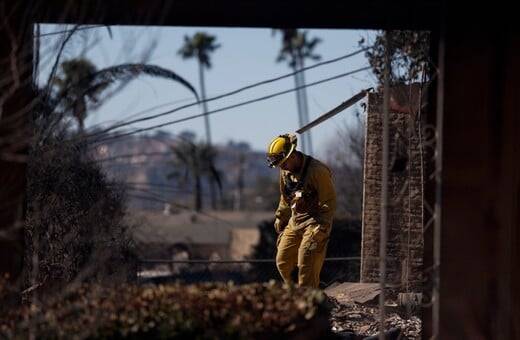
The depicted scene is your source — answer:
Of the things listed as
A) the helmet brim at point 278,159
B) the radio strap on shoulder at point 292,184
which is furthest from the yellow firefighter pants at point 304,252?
the helmet brim at point 278,159

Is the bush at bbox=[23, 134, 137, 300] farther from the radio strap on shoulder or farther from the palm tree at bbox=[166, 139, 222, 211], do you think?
the palm tree at bbox=[166, 139, 222, 211]

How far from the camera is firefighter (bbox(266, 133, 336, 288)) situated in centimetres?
1270

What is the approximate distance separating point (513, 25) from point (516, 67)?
314mm

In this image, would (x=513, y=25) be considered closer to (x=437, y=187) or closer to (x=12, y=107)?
(x=437, y=187)

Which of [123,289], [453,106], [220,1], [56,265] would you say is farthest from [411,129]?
[56,265]

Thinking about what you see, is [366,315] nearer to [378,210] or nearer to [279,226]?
[279,226]

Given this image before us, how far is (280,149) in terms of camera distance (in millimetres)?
12719

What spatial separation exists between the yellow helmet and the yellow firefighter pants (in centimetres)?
81

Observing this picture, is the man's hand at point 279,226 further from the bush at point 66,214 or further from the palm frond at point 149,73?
the palm frond at point 149,73

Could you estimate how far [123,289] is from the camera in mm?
8117

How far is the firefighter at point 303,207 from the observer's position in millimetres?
12695

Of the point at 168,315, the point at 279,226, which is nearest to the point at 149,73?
the point at 279,226

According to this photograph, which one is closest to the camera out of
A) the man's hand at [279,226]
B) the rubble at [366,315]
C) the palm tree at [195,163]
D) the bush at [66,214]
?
the rubble at [366,315]

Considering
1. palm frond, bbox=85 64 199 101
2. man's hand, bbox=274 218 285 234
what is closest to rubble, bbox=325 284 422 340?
man's hand, bbox=274 218 285 234
